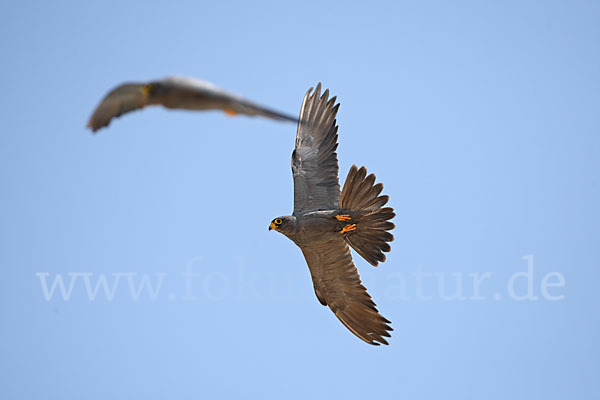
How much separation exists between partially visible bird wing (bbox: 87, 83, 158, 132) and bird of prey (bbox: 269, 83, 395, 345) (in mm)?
3626

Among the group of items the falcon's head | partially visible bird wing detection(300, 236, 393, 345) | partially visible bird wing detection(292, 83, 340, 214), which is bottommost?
partially visible bird wing detection(300, 236, 393, 345)

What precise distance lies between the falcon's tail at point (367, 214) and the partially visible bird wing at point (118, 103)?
3935 mm

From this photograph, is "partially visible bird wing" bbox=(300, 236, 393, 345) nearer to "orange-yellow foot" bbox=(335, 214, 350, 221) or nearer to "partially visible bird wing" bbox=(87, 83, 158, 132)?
"orange-yellow foot" bbox=(335, 214, 350, 221)

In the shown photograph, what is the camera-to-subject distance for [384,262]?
12586mm

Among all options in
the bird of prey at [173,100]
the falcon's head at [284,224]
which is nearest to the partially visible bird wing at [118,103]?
the bird of prey at [173,100]

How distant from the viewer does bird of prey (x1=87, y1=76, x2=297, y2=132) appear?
8109 millimetres

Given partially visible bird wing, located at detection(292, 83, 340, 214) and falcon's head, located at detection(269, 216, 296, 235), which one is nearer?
falcon's head, located at detection(269, 216, 296, 235)

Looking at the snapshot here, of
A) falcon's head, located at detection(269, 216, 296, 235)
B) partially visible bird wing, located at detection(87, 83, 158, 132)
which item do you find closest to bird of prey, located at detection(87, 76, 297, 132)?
partially visible bird wing, located at detection(87, 83, 158, 132)

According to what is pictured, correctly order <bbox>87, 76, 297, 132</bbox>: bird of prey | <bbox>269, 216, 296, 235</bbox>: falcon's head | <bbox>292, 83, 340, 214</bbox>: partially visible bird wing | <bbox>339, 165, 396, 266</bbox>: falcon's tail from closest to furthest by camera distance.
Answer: <bbox>87, 76, 297, 132</bbox>: bird of prey < <bbox>339, 165, 396, 266</bbox>: falcon's tail < <bbox>269, 216, 296, 235</bbox>: falcon's head < <bbox>292, 83, 340, 214</bbox>: partially visible bird wing

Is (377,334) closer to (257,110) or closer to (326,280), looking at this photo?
(326,280)

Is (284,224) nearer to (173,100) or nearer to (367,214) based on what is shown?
(367,214)

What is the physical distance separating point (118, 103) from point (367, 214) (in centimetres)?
451

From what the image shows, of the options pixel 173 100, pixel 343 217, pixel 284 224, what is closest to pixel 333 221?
pixel 343 217

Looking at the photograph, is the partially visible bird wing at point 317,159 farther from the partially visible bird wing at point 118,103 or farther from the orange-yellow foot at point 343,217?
the partially visible bird wing at point 118,103
